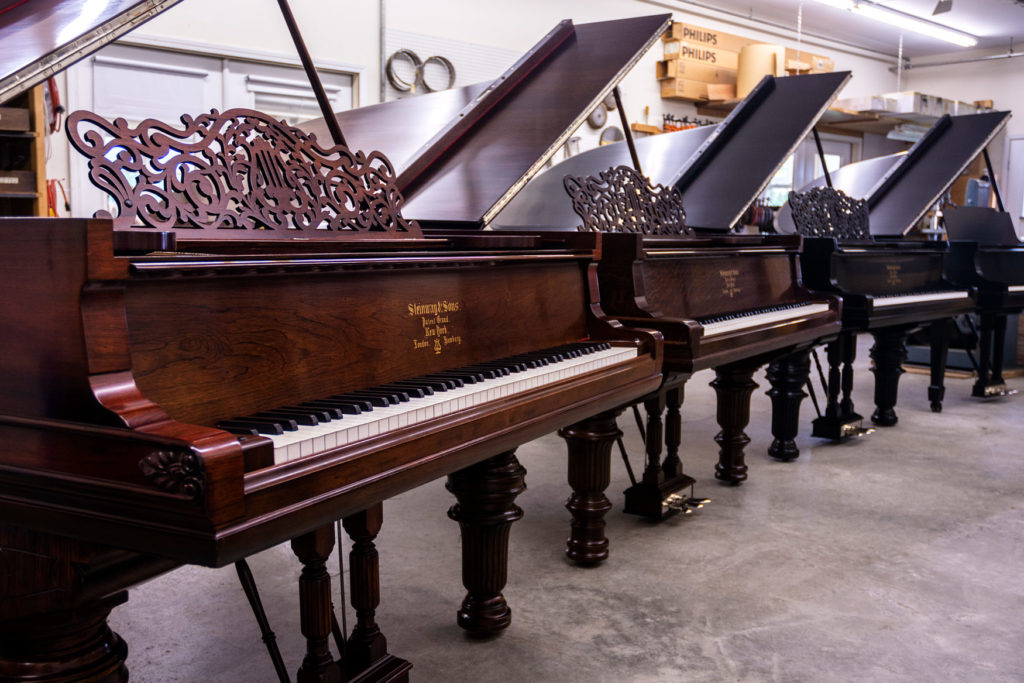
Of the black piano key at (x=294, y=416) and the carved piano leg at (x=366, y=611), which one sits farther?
the carved piano leg at (x=366, y=611)

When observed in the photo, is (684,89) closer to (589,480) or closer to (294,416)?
→ (589,480)

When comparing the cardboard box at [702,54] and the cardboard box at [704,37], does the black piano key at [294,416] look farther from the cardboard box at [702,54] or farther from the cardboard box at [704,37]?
the cardboard box at [702,54]

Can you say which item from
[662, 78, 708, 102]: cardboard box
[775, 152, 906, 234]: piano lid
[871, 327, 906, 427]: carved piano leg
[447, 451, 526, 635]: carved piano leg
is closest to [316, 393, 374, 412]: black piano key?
[447, 451, 526, 635]: carved piano leg

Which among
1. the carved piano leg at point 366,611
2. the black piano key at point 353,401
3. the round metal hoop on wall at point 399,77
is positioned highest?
the round metal hoop on wall at point 399,77

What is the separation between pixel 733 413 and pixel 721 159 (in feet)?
4.46

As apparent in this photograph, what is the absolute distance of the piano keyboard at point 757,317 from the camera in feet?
10.3

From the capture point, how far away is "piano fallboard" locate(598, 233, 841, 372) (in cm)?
283

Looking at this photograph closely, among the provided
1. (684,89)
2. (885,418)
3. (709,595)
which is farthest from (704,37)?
(709,595)

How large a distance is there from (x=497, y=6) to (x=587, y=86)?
448 centimetres

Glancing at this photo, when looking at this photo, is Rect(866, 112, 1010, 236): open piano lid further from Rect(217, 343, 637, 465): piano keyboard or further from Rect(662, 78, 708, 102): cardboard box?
Rect(217, 343, 637, 465): piano keyboard

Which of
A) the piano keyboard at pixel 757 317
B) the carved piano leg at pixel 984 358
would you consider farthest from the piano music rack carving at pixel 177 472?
the carved piano leg at pixel 984 358

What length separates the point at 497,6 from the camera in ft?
23.8

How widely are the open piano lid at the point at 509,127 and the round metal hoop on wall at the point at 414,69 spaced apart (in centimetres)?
303

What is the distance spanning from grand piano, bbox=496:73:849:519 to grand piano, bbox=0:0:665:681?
0.60 meters
